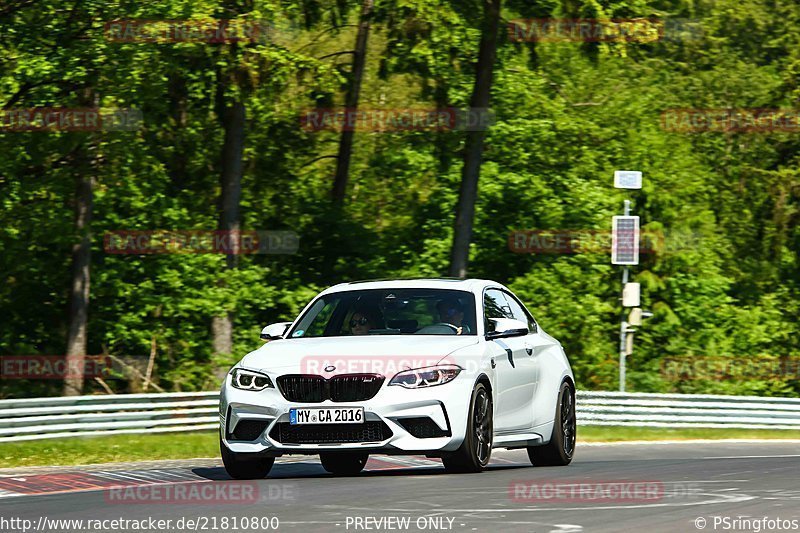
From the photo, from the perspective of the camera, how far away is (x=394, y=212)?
4178 cm

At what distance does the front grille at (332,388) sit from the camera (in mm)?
11703

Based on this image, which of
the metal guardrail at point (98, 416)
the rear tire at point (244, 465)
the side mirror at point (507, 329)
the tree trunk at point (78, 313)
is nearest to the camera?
the rear tire at point (244, 465)

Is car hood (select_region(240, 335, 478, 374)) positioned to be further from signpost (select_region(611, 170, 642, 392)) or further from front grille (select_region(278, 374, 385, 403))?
signpost (select_region(611, 170, 642, 392))

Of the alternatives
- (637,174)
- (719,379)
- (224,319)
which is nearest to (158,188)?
(224,319)

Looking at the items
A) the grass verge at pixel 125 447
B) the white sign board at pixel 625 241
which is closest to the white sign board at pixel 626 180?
the white sign board at pixel 625 241

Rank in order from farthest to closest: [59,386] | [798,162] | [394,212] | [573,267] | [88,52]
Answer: [798,162]
[394,212]
[573,267]
[59,386]
[88,52]

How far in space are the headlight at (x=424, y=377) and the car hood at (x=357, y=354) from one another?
0.06 metres

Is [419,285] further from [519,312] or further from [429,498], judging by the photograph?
[429,498]

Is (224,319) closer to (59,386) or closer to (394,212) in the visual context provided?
(59,386)

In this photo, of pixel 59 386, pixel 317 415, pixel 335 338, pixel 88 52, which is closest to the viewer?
pixel 317 415

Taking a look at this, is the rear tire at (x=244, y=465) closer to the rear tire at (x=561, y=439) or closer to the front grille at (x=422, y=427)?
the front grille at (x=422, y=427)

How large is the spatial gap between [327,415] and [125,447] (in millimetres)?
8203

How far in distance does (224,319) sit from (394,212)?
917 centimetres

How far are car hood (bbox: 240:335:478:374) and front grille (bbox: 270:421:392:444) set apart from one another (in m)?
0.42
